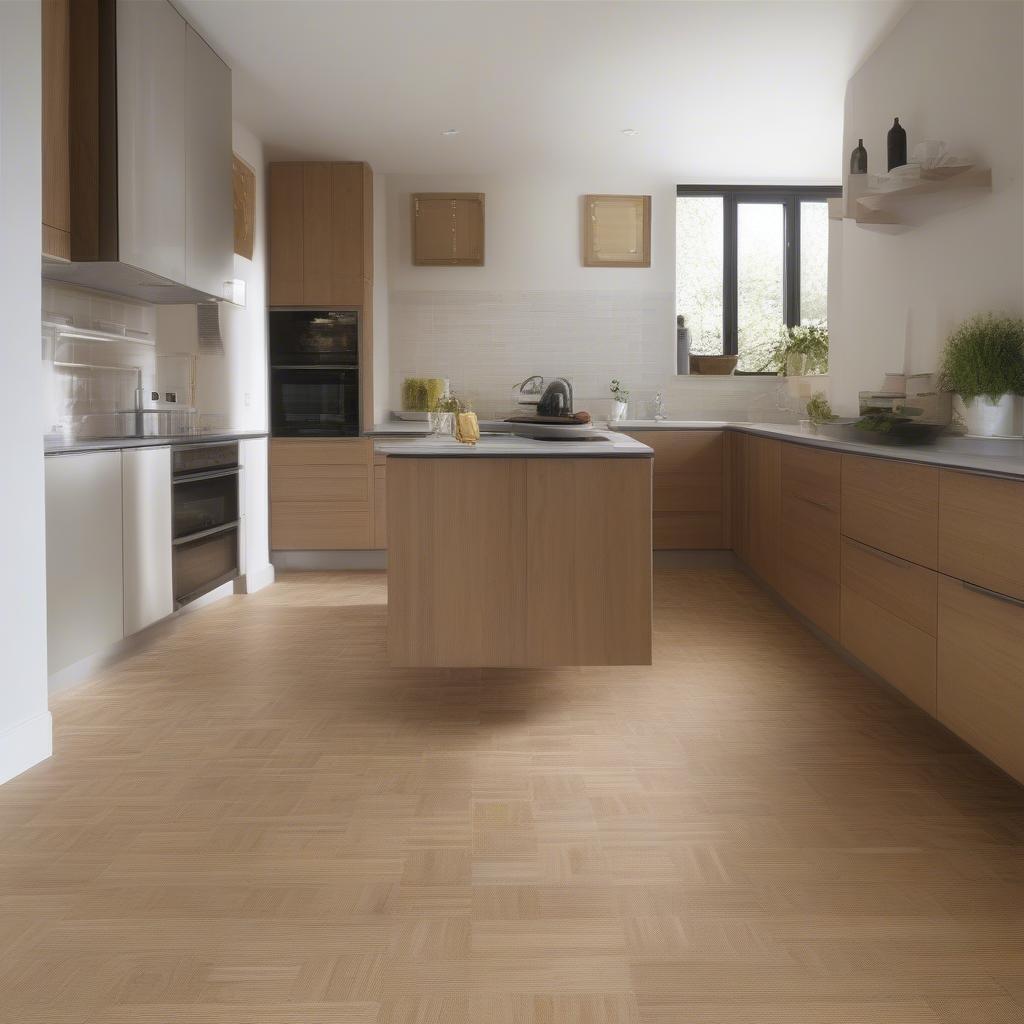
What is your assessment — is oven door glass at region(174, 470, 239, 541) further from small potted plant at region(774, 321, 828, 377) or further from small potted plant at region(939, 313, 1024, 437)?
small potted plant at region(774, 321, 828, 377)

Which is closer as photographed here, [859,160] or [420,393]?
[859,160]

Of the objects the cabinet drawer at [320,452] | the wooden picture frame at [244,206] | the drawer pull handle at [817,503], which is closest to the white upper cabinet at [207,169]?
the wooden picture frame at [244,206]

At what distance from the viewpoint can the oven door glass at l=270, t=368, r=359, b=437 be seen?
6465 millimetres

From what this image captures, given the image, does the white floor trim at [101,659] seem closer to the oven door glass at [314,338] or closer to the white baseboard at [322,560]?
the white baseboard at [322,560]

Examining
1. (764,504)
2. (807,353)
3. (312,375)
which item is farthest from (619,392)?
(312,375)

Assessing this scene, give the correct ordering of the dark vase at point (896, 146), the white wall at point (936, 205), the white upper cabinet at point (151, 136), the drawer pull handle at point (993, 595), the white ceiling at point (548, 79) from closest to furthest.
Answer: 1. the drawer pull handle at point (993, 595)
2. the white wall at point (936, 205)
3. the white upper cabinet at point (151, 136)
4. the dark vase at point (896, 146)
5. the white ceiling at point (548, 79)

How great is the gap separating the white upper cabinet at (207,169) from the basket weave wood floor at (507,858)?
2.11m

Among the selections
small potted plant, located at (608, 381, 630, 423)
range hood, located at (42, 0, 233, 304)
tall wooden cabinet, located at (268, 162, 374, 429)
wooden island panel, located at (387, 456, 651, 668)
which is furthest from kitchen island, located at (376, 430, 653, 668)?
small potted plant, located at (608, 381, 630, 423)

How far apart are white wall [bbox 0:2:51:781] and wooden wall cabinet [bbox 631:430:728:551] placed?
→ 13.8 ft

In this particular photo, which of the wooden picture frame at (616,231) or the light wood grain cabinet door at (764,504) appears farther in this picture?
the wooden picture frame at (616,231)

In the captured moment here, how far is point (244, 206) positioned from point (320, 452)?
1.58 m

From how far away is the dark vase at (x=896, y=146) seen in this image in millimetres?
4066

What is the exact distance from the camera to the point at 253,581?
580 cm

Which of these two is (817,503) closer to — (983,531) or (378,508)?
(983,531)
